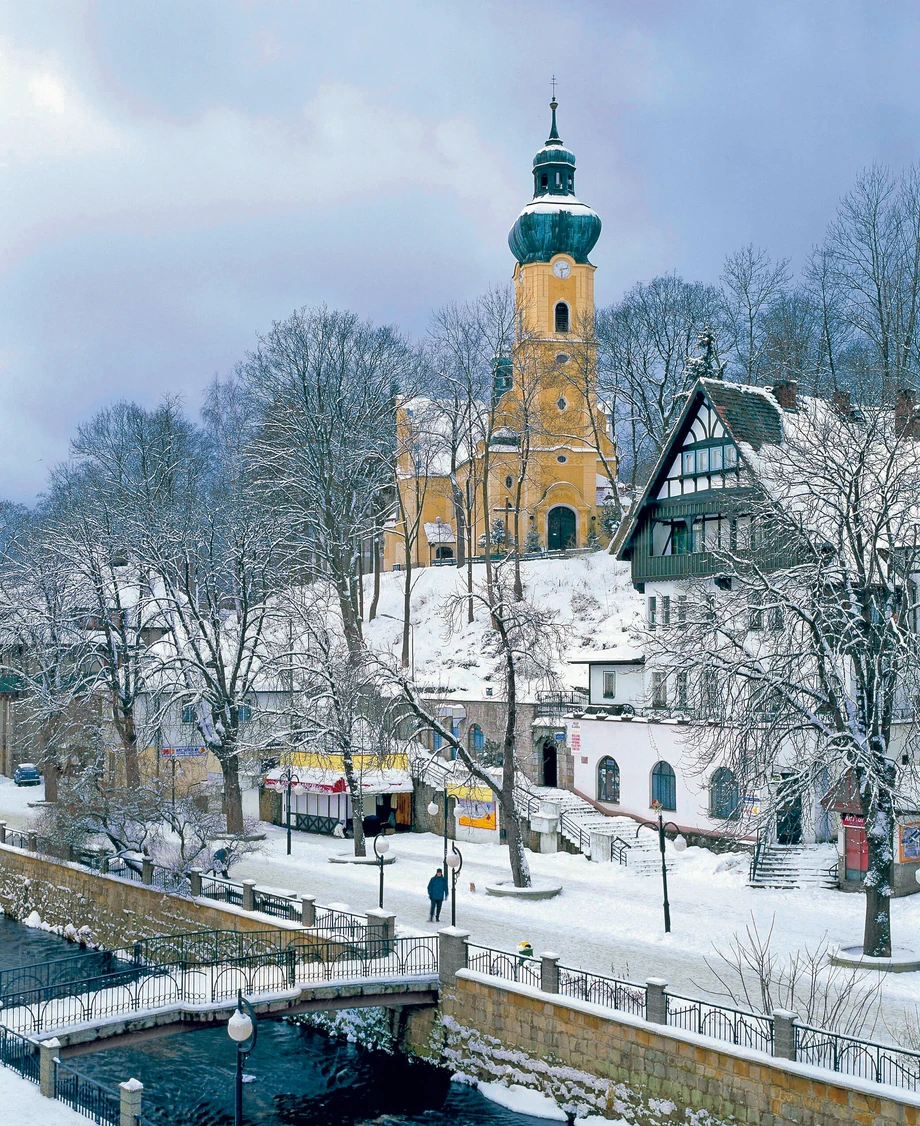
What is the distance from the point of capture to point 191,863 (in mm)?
31828

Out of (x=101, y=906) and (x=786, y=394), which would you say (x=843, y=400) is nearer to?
(x=786, y=394)

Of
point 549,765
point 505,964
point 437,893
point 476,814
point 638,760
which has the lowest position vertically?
point 505,964

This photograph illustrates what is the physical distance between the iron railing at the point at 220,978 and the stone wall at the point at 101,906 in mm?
1323

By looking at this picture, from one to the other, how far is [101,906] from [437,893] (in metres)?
11.3

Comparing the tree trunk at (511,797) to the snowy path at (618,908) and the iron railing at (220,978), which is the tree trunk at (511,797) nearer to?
the snowy path at (618,908)

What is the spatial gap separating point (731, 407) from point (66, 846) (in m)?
24.0

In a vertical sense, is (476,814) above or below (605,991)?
above

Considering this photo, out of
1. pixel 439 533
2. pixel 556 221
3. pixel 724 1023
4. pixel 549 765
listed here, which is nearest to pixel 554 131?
pixel 556 221

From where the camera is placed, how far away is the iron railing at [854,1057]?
17250mm

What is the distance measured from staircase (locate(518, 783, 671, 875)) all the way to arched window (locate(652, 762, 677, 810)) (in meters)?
0.97

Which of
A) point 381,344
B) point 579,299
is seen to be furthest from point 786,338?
point 381,344

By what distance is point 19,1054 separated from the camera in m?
20.1

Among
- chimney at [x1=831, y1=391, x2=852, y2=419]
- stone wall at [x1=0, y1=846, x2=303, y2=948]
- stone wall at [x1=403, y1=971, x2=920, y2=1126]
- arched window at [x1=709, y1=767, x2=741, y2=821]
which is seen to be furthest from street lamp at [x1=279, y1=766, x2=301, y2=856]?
chimney at [x1=831, y1=391, x2=852, y2=419]

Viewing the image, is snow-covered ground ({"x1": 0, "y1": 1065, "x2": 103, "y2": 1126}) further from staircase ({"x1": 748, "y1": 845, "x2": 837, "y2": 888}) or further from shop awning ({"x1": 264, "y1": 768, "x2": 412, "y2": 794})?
shop awning ({"x1": 264, "y1": 768, "x2": 412, "y2": 794})
